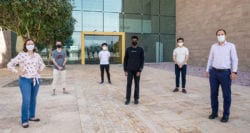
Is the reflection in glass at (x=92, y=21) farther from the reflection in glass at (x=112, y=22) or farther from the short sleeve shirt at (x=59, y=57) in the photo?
the short sleeve shirt at (x=59, y=57)

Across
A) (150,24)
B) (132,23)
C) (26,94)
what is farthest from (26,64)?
(150,24)

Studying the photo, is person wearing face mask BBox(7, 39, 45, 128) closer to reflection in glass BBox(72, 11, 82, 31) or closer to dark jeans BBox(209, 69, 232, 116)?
dark jeans BBox(209, 69, 232, 116)

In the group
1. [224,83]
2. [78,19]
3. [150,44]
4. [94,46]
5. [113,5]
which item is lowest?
[224,83]

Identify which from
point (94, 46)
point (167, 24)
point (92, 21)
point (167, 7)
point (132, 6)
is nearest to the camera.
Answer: point (92, 21)

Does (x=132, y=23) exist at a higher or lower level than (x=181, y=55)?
higher

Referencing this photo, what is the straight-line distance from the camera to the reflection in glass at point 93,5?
2497 cm

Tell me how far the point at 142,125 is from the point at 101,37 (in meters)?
21.5

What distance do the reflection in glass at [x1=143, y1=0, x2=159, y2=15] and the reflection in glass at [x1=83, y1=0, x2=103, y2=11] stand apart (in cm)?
501

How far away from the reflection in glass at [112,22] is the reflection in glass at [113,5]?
21.2 inches

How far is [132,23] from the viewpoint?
26609mm

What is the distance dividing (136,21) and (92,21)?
16.3ft

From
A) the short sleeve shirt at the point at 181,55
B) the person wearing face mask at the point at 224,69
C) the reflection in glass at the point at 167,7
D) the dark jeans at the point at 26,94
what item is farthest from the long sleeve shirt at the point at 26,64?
the reflection in glass at the point at 167,7

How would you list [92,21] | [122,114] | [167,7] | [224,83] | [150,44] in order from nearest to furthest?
1. [224,83]
2. [122,114]
3. [92,21]
4. [150,44]
5. [167,7]

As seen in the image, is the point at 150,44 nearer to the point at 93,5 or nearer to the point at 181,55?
the point at 93,5
